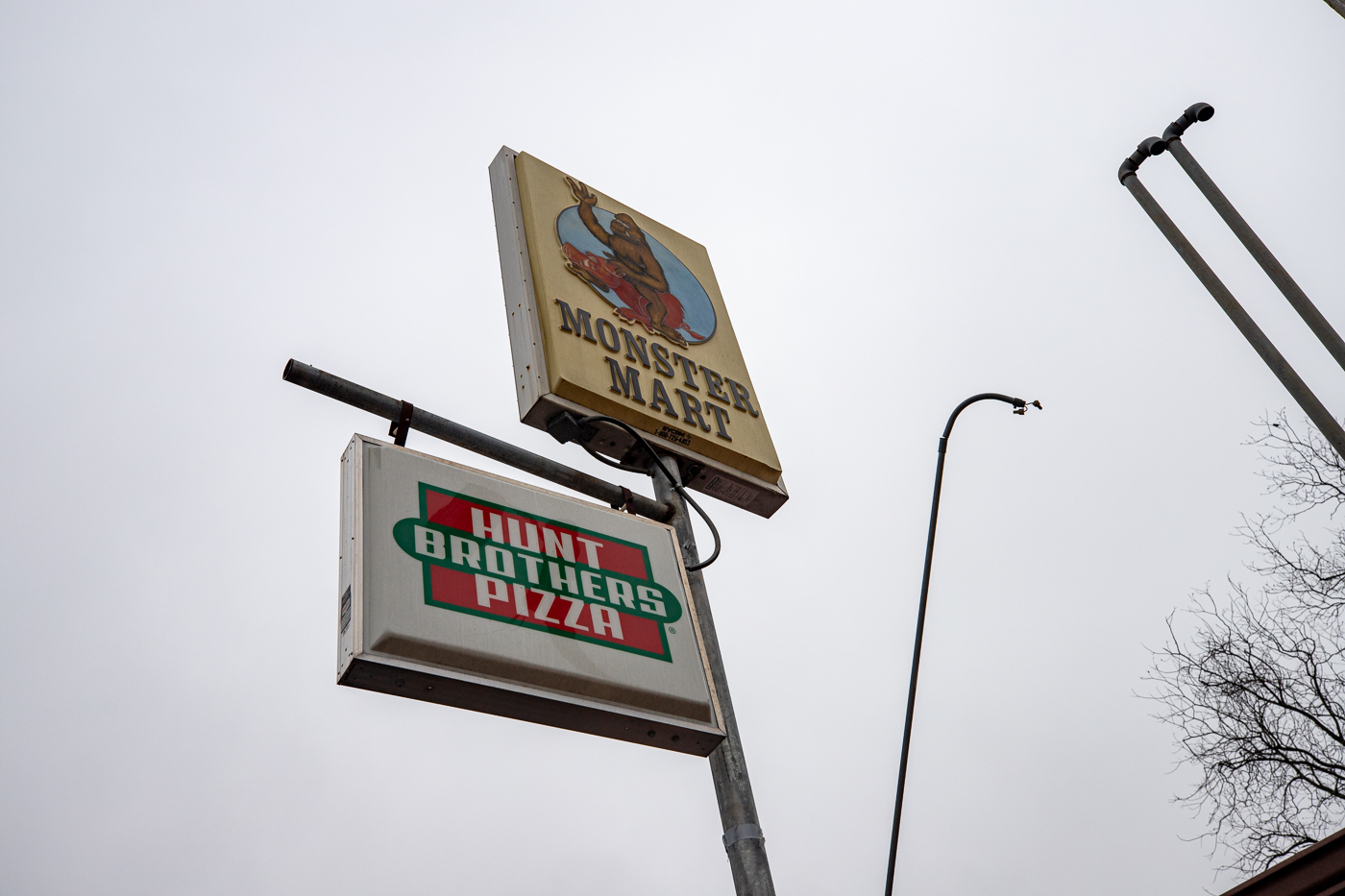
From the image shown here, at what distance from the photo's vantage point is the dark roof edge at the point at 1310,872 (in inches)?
172

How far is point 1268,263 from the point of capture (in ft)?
22.6

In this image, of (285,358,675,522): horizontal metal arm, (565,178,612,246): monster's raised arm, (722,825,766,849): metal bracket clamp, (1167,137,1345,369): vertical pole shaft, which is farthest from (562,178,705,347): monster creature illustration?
(1167,137,1345,369): vertical pole shaft

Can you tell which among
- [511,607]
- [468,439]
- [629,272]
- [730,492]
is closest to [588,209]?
[629,272]

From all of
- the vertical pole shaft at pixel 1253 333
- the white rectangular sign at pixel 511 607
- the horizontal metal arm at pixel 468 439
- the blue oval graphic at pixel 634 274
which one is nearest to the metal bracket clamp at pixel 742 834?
the white rectangular sign at pixel 511 607

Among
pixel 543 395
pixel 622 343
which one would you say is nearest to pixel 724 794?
pixel 543 395

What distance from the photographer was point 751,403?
6.77 meters

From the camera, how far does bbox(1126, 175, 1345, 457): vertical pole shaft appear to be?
618cm

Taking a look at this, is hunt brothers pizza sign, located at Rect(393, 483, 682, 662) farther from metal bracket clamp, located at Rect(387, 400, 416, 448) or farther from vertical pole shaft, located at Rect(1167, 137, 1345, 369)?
vertical pole shaft, located at Rect(1167, 137, 1345, 369)

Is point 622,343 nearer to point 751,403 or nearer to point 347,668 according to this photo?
point 751,403

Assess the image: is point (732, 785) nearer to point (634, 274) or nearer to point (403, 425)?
point (403, 425)

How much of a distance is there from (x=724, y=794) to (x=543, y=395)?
238 centimetres

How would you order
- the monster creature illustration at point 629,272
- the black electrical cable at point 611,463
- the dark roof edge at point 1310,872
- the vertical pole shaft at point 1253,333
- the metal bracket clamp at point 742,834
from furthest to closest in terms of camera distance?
the monster creature illustration at point 629,272 → the vertical pole shaft at point 1253,333 → the black electrical cable at point 611,463 → the dark roof edge at point 1310,872 → the metal bracket clamp at point 742,834

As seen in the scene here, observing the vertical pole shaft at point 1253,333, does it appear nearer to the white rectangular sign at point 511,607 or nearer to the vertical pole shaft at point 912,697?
the vertical pole shaft at point 912,697

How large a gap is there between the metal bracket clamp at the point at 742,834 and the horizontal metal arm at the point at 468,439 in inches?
66.8
